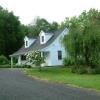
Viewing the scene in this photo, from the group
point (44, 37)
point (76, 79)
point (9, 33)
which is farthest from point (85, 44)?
point (9, 33)

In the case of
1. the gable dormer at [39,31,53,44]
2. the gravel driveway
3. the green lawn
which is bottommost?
the gravel driveway

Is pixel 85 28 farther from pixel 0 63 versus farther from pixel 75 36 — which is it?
pixel 0 63

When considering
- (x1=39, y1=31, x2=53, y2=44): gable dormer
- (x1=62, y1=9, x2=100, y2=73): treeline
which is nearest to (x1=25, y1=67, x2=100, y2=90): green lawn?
(x1=62, y1=9, x2=100, y2=73): treeline

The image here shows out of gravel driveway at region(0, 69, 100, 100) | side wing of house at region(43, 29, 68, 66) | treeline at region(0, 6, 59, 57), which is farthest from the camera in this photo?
treeline at region(0, 6, 59, 57)

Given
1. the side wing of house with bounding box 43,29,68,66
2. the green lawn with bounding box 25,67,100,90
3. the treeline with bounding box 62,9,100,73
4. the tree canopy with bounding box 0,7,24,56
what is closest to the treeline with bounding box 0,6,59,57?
the tree canopy with bounding box 0,7,24,56

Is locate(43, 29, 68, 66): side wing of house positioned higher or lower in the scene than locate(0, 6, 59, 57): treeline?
lower

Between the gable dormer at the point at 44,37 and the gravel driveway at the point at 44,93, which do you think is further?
the gable dormer at the point at 44,37

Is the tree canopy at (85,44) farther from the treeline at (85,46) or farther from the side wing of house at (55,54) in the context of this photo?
the side wing of house at (55,54)

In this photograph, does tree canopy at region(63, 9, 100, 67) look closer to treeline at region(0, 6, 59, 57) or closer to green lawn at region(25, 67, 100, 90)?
green lawn at region(25, 67, 100, 90)

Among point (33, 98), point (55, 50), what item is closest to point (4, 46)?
point (55, 50)

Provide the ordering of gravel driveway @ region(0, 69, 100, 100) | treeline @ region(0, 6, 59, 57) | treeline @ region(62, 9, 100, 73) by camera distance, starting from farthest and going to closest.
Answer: treeline @ region(0, 6, 59, 57) → treeline @ region(62, 9, 100, 73) → gravel driveway @ region(0, 69, 100, 100)

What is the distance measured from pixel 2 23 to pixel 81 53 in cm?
4144

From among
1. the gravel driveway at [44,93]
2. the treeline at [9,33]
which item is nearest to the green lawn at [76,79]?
the gravel driveway at [44,93]

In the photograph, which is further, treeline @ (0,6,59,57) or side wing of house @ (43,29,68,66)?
treeline @ (0,6,59,57)
